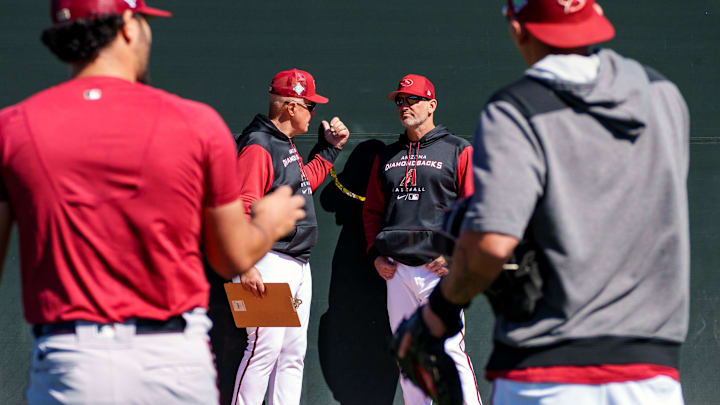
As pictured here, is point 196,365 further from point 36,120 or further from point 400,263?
point 400,263

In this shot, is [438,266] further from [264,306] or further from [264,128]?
[264,128]

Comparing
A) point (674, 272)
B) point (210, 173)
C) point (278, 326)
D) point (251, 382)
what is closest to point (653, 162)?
point (674, 272)

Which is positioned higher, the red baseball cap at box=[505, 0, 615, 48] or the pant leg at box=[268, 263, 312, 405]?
the red baseball cap at box=[505, 0, 615, 48]

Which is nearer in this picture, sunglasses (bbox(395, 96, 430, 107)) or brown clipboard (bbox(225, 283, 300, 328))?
brown clipboard (bbox(225, 283, 300, 328))

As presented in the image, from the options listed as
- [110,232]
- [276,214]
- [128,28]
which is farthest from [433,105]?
[110,232]

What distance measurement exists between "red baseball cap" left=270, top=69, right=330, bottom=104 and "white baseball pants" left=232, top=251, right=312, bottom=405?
3.21ft

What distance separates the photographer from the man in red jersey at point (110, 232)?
1.92 metres

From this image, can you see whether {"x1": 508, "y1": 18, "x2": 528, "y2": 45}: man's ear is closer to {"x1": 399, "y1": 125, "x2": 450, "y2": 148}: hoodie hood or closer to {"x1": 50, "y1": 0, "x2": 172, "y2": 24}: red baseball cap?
{"x1": 50, "y1": 0, "x2": 172, "y2": 24}: red baseball cap

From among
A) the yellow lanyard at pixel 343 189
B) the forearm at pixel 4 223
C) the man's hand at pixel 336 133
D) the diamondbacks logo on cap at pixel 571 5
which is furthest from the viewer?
the yellow lanyard at pixel 343 189

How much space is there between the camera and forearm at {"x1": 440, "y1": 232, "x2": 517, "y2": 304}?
6.35 feet

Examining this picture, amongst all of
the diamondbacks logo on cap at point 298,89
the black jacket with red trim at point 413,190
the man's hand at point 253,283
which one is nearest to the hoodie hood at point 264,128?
the diamondbacks logo on cap at point 298,89

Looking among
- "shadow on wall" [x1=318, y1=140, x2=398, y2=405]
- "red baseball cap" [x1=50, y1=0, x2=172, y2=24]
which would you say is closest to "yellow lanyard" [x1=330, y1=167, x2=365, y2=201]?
"shadow on wall" [x1=318, y1=140, x2=398, y2=405]

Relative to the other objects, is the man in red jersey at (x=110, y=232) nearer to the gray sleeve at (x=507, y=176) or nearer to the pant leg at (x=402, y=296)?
the gray sleeve at (x=507, y=176)

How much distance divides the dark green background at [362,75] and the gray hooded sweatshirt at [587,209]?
11.3 ft
